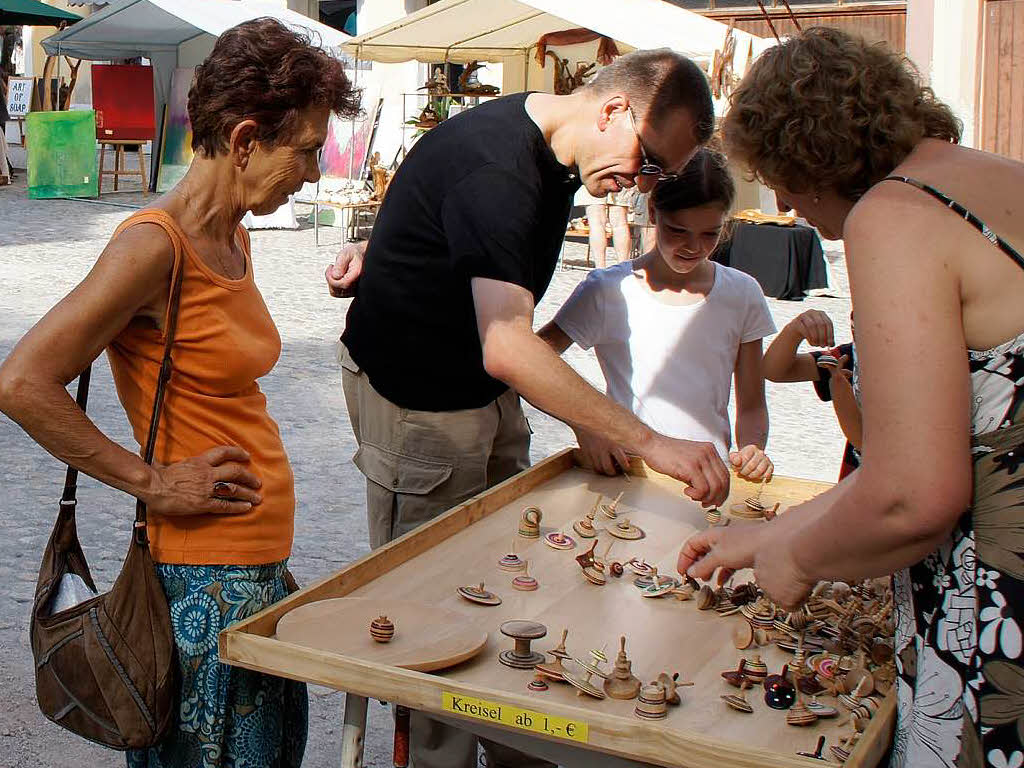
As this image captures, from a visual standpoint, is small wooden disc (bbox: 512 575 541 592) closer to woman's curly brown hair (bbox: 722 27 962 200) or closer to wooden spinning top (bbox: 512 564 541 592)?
wooden spinning top (bbox: 512 564 541 592)

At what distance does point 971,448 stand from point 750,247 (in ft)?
29.9

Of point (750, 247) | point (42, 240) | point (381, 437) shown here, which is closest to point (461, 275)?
point (381, 437)

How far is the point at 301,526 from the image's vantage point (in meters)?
Answer: 4.74

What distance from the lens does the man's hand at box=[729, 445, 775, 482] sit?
8.73ft

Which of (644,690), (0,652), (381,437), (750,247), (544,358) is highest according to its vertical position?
(750,247)

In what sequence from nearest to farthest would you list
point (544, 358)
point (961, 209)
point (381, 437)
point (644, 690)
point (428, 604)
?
point (961, 209), point (644, 690), point (428, 604), point (544, 358), point (381, 437)

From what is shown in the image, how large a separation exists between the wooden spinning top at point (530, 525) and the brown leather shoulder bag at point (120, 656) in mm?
698

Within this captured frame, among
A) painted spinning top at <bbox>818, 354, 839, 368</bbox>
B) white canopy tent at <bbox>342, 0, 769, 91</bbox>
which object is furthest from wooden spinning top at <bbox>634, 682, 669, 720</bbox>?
white canopy tent at <bbox>342, 0, 769, 91</bbox>

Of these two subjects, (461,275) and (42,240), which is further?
(42,240)

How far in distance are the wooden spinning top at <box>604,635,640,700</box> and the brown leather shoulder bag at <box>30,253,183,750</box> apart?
684mm

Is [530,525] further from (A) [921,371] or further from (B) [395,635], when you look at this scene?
(A) [921,371]

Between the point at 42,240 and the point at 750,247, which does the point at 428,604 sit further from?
the point at 42,240

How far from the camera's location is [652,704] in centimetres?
162

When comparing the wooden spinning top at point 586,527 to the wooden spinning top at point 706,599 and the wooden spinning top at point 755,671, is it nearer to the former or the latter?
the wooden spinning top at point 706,599
